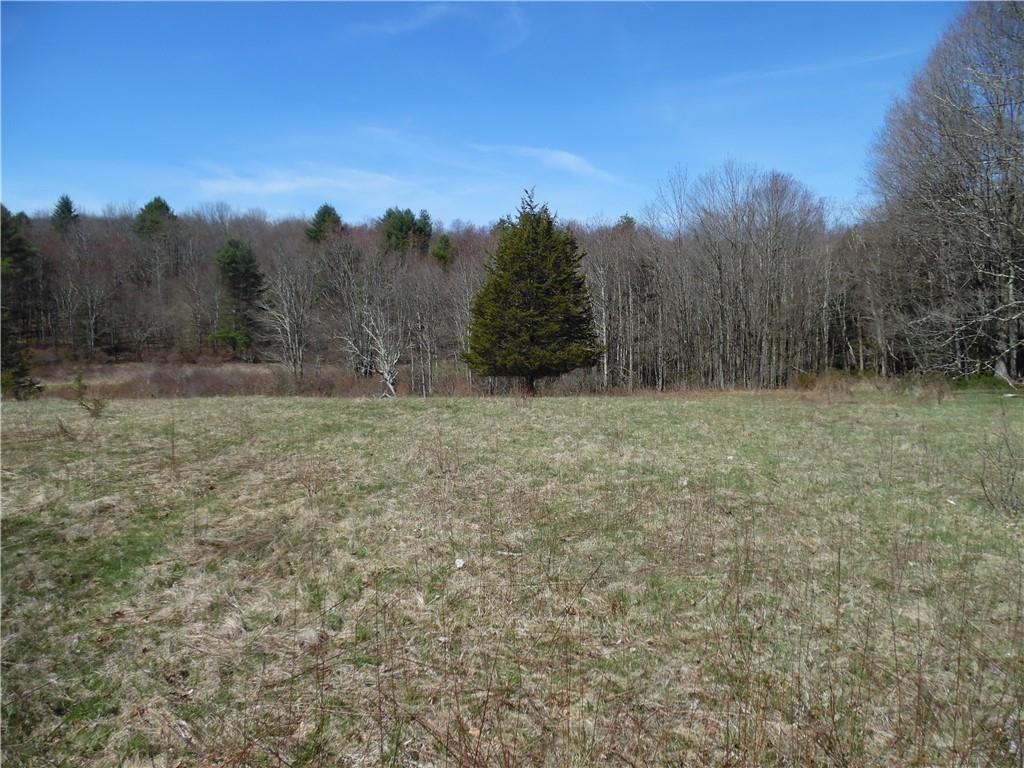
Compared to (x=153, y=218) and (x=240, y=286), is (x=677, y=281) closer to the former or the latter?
(x=240, y=286)

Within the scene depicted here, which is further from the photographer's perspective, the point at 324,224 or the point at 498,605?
the point at 324,224

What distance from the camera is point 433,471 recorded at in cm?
762

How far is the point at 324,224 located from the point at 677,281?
3376cm

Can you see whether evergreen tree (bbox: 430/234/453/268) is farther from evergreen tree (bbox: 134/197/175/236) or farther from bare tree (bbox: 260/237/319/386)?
evergreen tree (bbox: 134/197/175/236)

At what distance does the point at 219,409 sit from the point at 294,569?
24.3 ft

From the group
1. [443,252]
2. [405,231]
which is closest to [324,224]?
[405,231]

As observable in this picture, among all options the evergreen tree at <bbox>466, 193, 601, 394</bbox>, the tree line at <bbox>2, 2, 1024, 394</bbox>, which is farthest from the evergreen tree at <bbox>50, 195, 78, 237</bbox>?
the evergreen tree at <bbox>466, 193, 601, 394</bbox>

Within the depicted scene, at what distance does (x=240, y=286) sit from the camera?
50.4m

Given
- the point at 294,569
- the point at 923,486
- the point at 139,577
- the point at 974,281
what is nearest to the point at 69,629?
the point at 139,577

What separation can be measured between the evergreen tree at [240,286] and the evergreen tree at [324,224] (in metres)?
5.59

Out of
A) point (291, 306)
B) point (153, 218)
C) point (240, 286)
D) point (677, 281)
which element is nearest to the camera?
point (677, 281)

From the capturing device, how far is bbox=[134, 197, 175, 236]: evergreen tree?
58.7 m

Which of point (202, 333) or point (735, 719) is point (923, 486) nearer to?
point (735, 719)

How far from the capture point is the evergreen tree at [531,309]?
67.9ft
